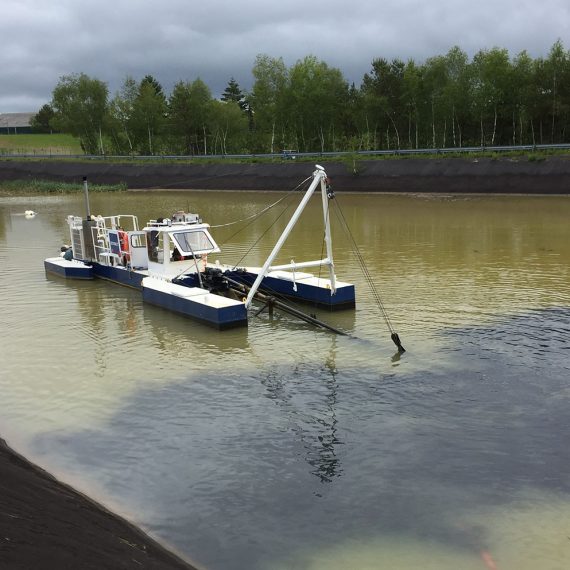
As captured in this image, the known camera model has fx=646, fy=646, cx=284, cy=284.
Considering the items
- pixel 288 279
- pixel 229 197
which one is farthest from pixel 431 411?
pixel 229 197

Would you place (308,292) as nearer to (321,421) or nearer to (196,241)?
(196,241)

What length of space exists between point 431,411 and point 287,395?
123 inches

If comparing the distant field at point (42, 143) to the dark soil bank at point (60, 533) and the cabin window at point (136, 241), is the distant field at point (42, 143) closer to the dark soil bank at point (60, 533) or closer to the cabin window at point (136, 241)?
the cabin window at point (136, 241)

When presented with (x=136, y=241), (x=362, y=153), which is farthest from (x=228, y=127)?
(x=136, y=241)

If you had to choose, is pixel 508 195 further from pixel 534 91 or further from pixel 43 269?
pixel 43 269

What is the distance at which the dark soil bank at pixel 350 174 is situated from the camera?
6062 centimetres

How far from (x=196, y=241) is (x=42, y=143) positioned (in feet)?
452

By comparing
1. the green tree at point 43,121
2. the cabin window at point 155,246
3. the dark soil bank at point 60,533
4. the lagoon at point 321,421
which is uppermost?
the green tree at point 43,121

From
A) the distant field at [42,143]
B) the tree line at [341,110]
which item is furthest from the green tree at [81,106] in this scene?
the distant field at [42,143]

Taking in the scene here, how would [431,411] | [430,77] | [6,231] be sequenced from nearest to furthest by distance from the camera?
1. [431,411]
2. [6,231]
3. [430,77]

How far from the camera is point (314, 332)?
19094 mm

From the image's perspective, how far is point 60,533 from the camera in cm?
728

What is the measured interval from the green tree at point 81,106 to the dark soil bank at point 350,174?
1969 cm

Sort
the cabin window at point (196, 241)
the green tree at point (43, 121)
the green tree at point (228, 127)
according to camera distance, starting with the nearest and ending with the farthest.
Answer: the cabin window at point (196, 241), the green tree at point (228, 127), the green tree at point (43, 121)
